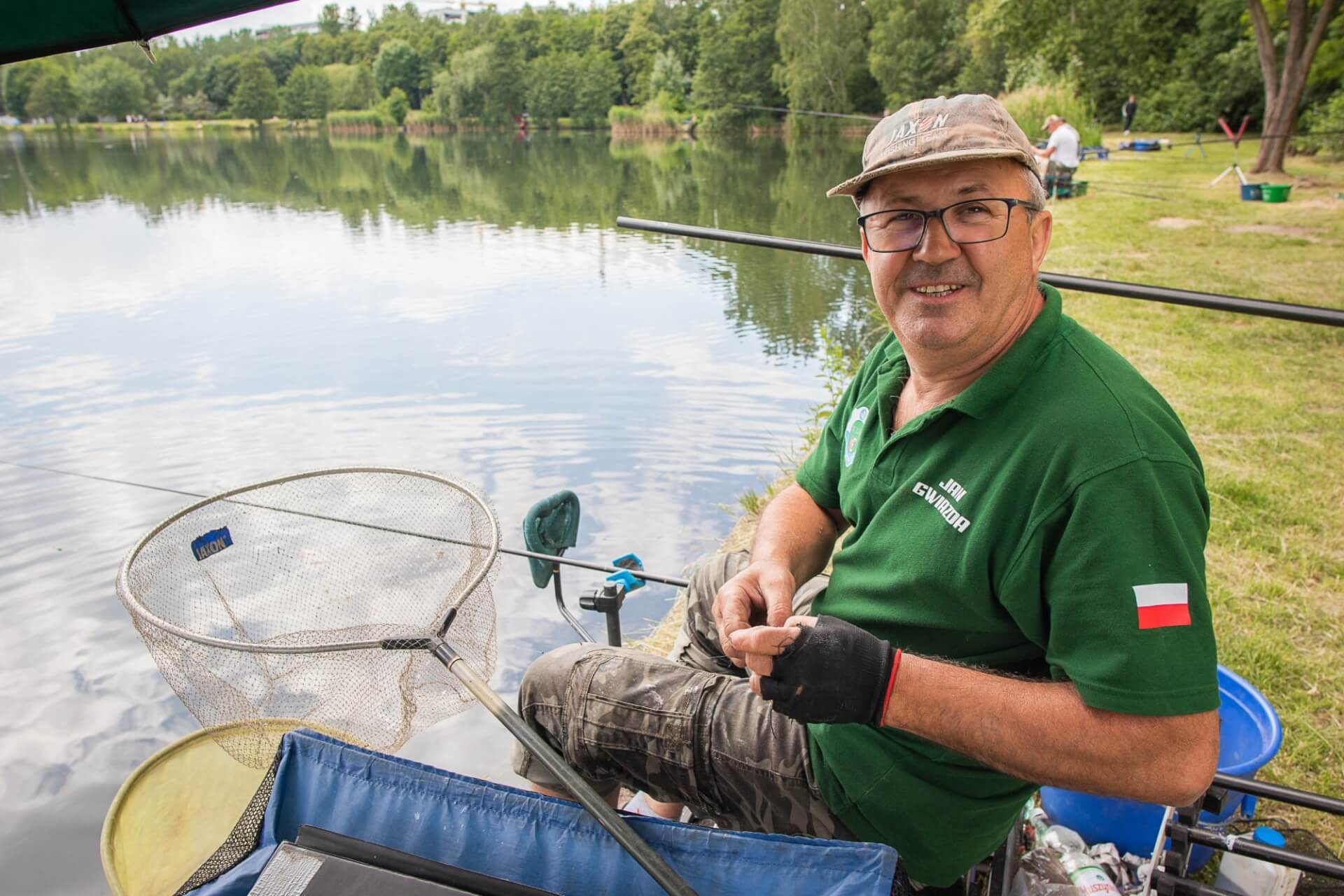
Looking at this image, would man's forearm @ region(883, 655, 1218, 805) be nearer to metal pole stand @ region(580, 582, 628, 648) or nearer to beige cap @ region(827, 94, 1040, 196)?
beige cap @ region(827, 94, 1040, 196)

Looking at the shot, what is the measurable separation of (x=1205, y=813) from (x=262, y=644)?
223 centimetres

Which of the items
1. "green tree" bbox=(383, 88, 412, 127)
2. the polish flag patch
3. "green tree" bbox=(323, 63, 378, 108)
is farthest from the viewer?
"green tree" bbox=(323, 63, 378, 108)

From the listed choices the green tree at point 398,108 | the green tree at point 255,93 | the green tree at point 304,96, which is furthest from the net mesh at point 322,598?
the green tree at point 255,93

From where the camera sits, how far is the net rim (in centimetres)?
152

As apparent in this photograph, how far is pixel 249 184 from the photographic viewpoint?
84.7ft

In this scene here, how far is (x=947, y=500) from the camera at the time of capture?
53.7 inches

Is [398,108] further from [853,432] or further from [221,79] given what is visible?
[853,432]

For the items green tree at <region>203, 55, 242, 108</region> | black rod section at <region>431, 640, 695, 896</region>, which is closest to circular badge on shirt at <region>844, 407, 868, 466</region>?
black rod section at <region>431, 640, 695, 896</region>

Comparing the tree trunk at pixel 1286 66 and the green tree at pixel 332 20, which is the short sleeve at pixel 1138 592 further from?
the green tree at pixel 332 20

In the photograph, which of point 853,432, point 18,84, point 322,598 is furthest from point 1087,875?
point 18,84

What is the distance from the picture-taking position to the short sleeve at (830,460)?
1844mm

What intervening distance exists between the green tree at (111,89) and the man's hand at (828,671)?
75.4 m

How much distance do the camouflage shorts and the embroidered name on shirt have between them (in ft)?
1.63

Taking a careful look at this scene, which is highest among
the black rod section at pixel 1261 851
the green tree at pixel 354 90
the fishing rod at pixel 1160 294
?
the green tree at pixel 354 90
